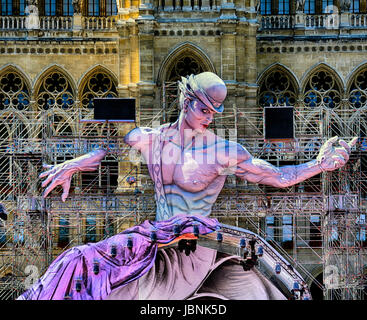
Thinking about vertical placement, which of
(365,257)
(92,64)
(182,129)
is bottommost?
(365,257)

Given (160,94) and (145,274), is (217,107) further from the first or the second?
(160,94)

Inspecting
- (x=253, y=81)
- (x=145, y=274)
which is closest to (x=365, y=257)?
(x=253, y=81)

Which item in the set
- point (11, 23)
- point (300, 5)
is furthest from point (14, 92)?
point (300, 5)

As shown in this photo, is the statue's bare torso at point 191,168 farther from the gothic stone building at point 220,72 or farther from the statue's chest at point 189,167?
the gothic stone building at point 220,72

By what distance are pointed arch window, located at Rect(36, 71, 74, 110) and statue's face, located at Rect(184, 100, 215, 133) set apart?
582 inches

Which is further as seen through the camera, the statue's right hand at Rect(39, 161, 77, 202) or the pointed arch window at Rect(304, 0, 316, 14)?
the pointed arch window at Rect(304, 0, 316, 14)

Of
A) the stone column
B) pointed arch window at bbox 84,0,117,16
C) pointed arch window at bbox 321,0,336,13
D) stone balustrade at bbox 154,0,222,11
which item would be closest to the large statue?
the stone column

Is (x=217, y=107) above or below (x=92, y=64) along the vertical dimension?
below

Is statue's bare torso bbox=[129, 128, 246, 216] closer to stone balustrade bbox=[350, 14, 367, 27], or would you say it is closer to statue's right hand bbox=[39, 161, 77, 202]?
statue's right hand bbox=[39, 161, 77, 202]

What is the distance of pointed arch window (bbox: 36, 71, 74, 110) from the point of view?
33531mm

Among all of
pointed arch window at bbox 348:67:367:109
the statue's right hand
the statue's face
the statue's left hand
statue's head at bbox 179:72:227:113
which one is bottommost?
the statue's right hand

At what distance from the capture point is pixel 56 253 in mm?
32031

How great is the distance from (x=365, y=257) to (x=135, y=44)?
10.3 meters
